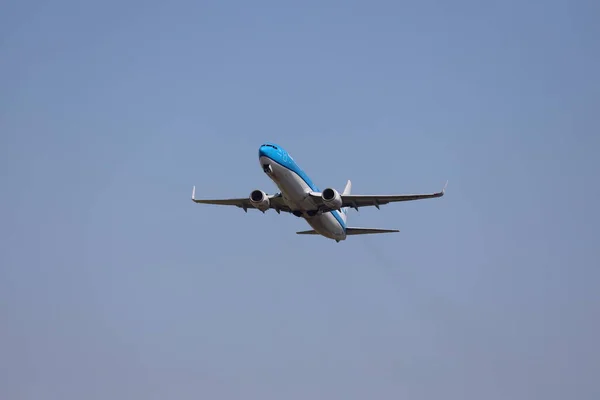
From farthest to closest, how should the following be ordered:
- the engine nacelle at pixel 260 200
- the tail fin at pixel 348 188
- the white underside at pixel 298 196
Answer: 1. the tail fin at pixel 348 188
2. the engine nacelle at pixel 260 200
3. the white underside at pixel 298 196

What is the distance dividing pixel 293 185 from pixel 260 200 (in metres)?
4.14

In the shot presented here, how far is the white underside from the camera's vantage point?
244 feet

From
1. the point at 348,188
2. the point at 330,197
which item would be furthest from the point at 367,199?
the point at 348,188

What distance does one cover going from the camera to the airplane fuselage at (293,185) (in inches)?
2921

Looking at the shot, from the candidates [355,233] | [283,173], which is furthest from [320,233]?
[283,173]

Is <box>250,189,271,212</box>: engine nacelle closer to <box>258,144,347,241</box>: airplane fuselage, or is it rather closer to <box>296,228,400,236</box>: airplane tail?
<box>258,144,347,241</box>: airplane fuselage

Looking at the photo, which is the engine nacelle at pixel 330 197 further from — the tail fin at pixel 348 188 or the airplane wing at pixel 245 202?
the tail fin at pixel 348 188

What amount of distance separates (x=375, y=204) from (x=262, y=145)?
A: 1041 centimetres

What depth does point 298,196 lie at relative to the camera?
251 feet

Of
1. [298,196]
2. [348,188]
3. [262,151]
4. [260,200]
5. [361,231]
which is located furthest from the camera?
[348,188]

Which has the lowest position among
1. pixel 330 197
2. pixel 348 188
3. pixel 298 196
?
pixel 298 196

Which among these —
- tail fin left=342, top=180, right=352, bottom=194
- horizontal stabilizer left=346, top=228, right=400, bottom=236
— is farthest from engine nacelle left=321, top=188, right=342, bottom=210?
tail fin left=342, top=180, right=352, bottom=194

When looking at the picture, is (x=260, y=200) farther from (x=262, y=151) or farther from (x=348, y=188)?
(x=348, y=188)

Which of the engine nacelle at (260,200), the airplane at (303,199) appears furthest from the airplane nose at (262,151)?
the engine nacelle at (260,200)
